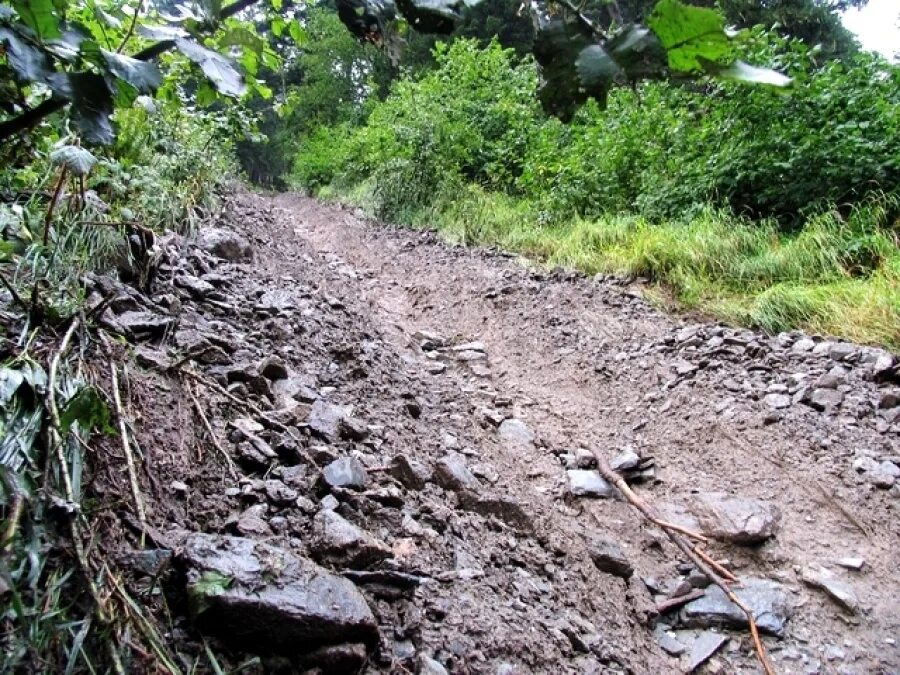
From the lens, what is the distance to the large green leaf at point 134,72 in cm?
59

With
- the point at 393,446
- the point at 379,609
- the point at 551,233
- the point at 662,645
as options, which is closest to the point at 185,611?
the point at 379,609

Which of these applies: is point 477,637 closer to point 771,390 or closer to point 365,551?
point 365,551

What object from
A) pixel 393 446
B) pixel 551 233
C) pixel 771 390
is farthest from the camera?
pixel 551 233

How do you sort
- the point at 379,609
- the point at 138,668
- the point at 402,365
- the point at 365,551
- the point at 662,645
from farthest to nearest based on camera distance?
1. the point at 402,365
2. the point at 662,645
3. the point at 365,551
4. the point at 379,609
5. the point at 138,668

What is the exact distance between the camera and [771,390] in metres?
3.04

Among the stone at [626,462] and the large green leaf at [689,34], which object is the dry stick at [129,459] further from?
the stone at [626,462]

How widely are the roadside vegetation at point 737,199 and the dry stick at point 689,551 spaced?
1.76 meters

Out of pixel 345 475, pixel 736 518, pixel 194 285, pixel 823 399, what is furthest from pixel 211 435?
pixel 823 399

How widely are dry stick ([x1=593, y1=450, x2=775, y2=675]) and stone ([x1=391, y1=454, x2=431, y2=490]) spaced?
967 millimetres

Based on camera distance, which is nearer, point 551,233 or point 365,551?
point 365,551

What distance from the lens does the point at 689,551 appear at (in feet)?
7.08

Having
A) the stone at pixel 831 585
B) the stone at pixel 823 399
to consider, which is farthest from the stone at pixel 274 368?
the stone at pixel 823 399

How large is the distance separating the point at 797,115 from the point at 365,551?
5.07 metres

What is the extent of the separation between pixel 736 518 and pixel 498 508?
100 centimetres
